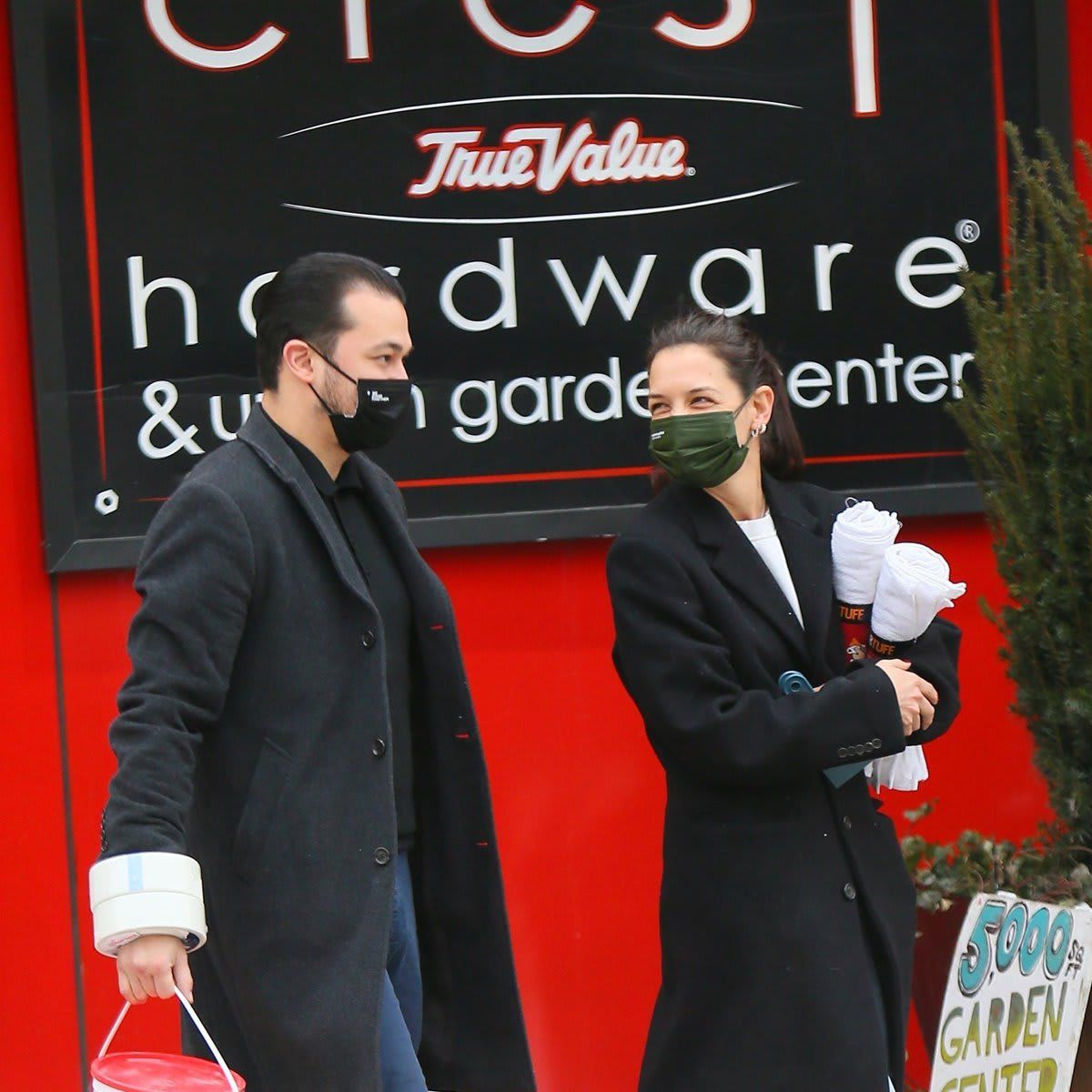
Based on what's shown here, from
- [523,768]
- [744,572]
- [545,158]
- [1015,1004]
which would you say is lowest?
[1015,1004]

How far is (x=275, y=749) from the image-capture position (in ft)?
8.61

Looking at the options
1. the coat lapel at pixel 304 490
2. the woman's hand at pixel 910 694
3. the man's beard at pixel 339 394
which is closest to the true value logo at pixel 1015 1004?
the woman's hand at pixel 910 694

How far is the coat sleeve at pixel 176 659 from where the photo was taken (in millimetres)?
2402

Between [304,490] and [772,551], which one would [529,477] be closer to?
[772,551]

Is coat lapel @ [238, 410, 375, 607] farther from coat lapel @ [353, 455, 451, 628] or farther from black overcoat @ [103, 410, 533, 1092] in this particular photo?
coat lapel @ [353, 455, 451, 628]

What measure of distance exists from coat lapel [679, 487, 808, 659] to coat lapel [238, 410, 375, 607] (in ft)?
2.22

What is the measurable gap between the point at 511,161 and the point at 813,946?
2.10 metres

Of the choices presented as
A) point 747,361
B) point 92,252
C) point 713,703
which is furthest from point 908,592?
point 92,252

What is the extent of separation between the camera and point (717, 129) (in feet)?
13.8

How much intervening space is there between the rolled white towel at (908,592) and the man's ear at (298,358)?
110 cm

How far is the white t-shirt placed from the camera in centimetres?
313

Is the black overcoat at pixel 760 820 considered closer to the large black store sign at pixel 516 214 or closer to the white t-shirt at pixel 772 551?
the white t-shirt at pixel 772 551

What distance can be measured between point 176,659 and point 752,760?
1011mm

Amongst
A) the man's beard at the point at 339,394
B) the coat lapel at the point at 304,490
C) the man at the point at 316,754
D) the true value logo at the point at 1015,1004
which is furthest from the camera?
the true value logo at the point at 1015,1004
